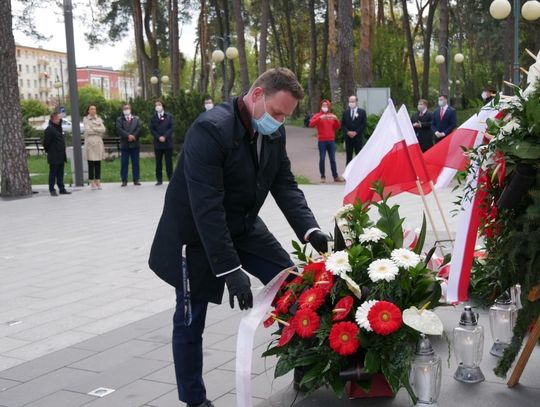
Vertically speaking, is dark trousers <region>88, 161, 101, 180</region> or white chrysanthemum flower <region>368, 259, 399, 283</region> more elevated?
white chrysanthemum flower <region>368, 259, 399, 283</region>

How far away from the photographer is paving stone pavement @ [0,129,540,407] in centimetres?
399

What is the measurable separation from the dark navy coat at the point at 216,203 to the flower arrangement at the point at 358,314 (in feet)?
1.22

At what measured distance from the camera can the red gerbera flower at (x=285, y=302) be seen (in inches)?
143

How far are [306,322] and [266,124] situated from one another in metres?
0.96

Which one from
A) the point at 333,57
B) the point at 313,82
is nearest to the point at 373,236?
the point at 333,57

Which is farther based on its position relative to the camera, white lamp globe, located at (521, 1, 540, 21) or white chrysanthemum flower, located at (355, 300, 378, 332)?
white lamp globe, located at (521, 1, 540, 21)

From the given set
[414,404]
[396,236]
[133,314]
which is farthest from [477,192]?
[133,314]

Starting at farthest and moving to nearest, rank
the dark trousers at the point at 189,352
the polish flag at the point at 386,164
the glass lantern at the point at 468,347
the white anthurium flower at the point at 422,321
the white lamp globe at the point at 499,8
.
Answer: the white lamp globe at the point at 499,8 → the polish flag at the point at 386,164 → the glass lantern at the point at 468,347 → the dark trousers at the point at 189,352 → the white anthurium flower at the point at 422,321

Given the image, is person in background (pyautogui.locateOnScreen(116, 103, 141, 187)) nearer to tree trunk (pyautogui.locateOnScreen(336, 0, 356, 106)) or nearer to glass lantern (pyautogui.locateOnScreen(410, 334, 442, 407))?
tree trunk (pyautogui.locateOnScreen(336, 0, 356, 106))

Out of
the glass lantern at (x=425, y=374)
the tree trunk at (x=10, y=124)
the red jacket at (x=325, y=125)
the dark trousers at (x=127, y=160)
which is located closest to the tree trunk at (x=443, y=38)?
the red jacket at (x=325, y=125)

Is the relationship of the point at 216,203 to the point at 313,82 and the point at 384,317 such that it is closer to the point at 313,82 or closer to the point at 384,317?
the point at 384,317

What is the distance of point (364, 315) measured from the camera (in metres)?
3.29

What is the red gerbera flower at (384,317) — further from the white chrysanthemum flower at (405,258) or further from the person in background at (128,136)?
the person in background at (128,136)

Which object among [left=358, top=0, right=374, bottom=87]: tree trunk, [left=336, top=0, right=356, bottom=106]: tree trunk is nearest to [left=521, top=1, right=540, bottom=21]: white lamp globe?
[left=336, top=0, right=356, bottom=106]: tree trunk
